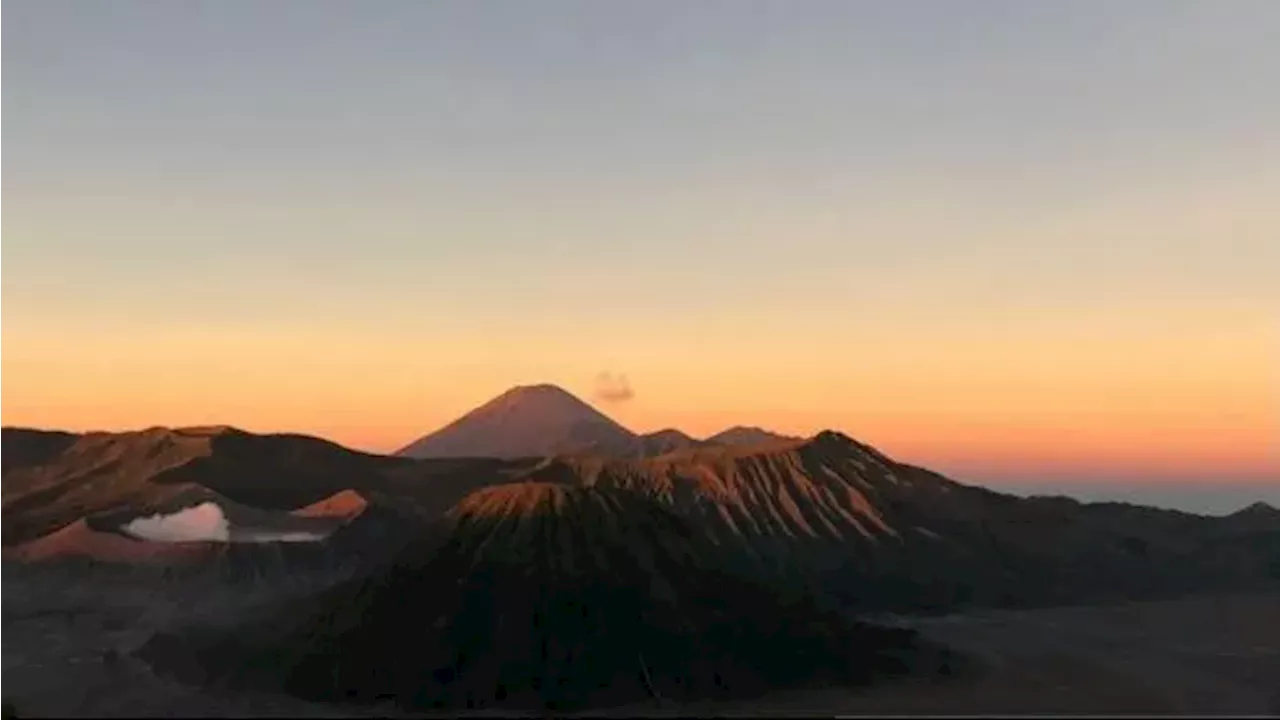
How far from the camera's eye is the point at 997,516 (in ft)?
527

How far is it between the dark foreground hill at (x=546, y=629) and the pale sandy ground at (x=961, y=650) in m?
3.64

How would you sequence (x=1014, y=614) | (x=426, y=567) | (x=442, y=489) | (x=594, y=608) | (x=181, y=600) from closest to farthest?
(x=594, y=608) → (x=426, y=567) → (x=1014, y=614) → (x=181, y=600) → (x=442, y=489)

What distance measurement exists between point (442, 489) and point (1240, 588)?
105m

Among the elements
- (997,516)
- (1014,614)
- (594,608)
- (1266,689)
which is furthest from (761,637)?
(997,516)

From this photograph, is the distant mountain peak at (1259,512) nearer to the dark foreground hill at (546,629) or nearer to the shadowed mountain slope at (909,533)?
the shadowed mountain slope at (909,533)

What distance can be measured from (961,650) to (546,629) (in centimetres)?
3332

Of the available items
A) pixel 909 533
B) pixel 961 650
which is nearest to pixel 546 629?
pixel 961 650

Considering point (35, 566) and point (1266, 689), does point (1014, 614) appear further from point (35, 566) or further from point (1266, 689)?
point (35, 566)

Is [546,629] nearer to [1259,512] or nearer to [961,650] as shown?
[961,650]

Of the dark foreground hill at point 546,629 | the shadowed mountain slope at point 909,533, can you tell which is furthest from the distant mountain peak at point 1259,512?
the dark foreground hill at point 546,629

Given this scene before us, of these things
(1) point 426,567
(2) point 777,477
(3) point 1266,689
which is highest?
(2) point 777,477

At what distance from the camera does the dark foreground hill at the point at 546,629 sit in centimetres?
8569

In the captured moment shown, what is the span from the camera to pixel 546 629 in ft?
297

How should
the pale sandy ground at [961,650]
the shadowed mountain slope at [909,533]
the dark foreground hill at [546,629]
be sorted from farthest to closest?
the shadowed mountain slope at [909,533], the dark foreground hill at [546,629], the pale sandy ground at [961,650]
